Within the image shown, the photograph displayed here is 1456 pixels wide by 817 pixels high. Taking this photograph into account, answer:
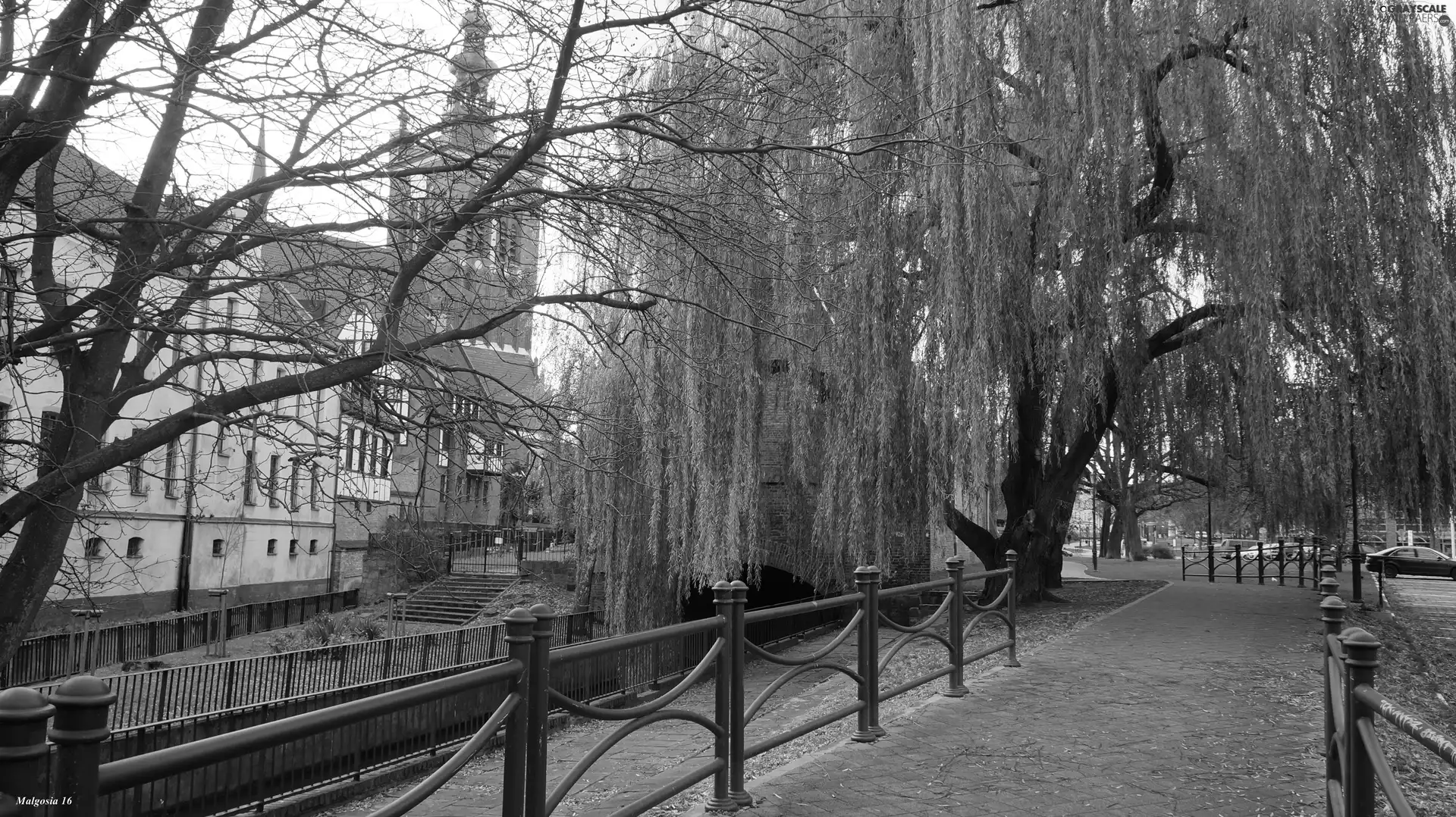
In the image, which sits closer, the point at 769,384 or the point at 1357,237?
the point at 1357,237

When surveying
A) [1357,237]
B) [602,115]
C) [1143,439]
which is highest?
[1357,237]

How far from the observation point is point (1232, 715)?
Answer: 8164mm

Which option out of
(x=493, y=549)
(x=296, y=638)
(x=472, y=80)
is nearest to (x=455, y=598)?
(x=493, y=549)

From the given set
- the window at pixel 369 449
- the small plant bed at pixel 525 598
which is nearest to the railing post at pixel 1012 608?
the window at pixel 369 449

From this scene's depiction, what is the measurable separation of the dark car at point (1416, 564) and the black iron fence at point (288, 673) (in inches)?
1191

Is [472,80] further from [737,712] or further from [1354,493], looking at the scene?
[1354,493]

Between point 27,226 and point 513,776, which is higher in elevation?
point 27,226

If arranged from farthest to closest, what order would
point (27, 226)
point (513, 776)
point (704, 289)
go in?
point (704, 289)
point (27, 226)
point (513, 776)

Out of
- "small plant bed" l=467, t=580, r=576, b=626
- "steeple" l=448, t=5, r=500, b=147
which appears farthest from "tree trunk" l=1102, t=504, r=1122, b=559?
"steeple" l=448, t=5, r=500, b=147

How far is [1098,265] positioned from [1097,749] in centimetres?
853

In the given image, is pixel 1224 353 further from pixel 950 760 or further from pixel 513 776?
pixel 513 776

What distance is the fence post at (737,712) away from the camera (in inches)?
213

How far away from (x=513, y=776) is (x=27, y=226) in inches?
201

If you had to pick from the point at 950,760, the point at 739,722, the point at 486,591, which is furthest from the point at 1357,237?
the point at 486,591
